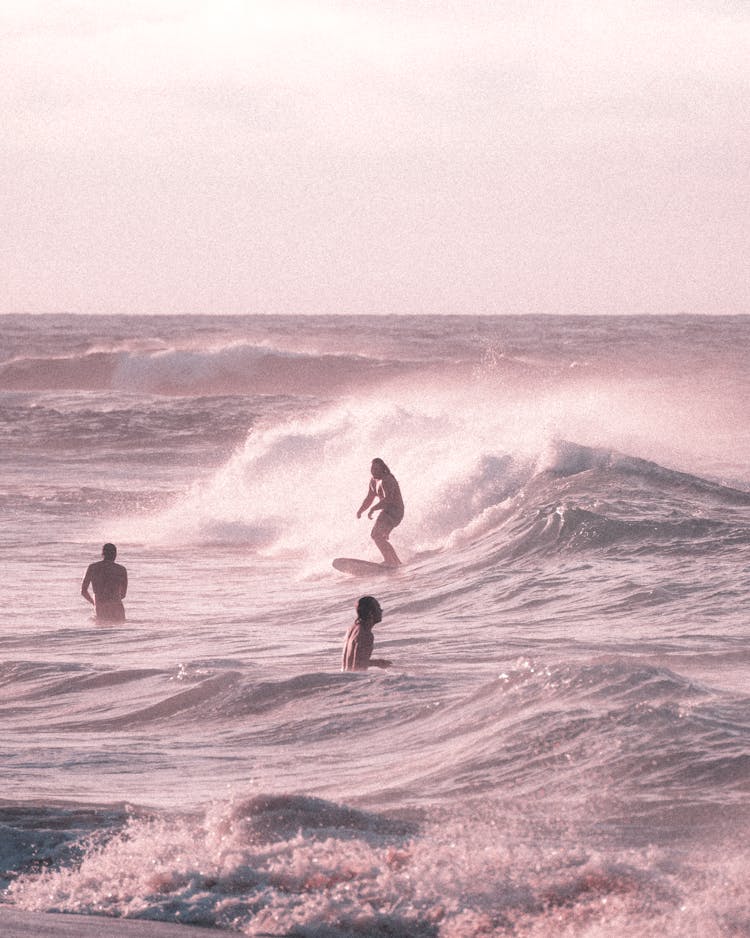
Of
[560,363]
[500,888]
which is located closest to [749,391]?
[560,363]

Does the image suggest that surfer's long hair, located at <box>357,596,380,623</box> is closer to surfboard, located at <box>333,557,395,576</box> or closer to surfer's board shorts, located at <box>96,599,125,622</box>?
surfer's board shorts, located at <box>96,599,125,622</box>

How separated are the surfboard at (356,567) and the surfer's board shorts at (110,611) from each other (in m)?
3.37

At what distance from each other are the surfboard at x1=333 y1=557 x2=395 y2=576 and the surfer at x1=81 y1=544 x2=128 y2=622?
10.5ft

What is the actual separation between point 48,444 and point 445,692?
78.4 ft

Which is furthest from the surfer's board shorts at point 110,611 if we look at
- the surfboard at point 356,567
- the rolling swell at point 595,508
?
the rolling swell at point 595,508

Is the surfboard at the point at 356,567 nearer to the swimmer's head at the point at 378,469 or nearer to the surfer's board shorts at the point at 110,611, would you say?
the swimmer's head at the point at 378,469

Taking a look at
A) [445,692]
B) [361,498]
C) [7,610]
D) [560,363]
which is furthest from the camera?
[560,363]

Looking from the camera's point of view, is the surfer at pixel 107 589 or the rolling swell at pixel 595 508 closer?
the surfer at pixel 107 589

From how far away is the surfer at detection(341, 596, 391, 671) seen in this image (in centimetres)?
898

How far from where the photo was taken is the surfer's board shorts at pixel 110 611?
11883 millimetres

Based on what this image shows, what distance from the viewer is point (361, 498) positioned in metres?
19.8

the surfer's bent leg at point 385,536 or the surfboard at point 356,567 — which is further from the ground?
the surfer's bent leg at point 385,536

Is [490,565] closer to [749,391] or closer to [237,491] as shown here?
[237,491]

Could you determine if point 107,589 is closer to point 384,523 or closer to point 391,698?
point 384,523
